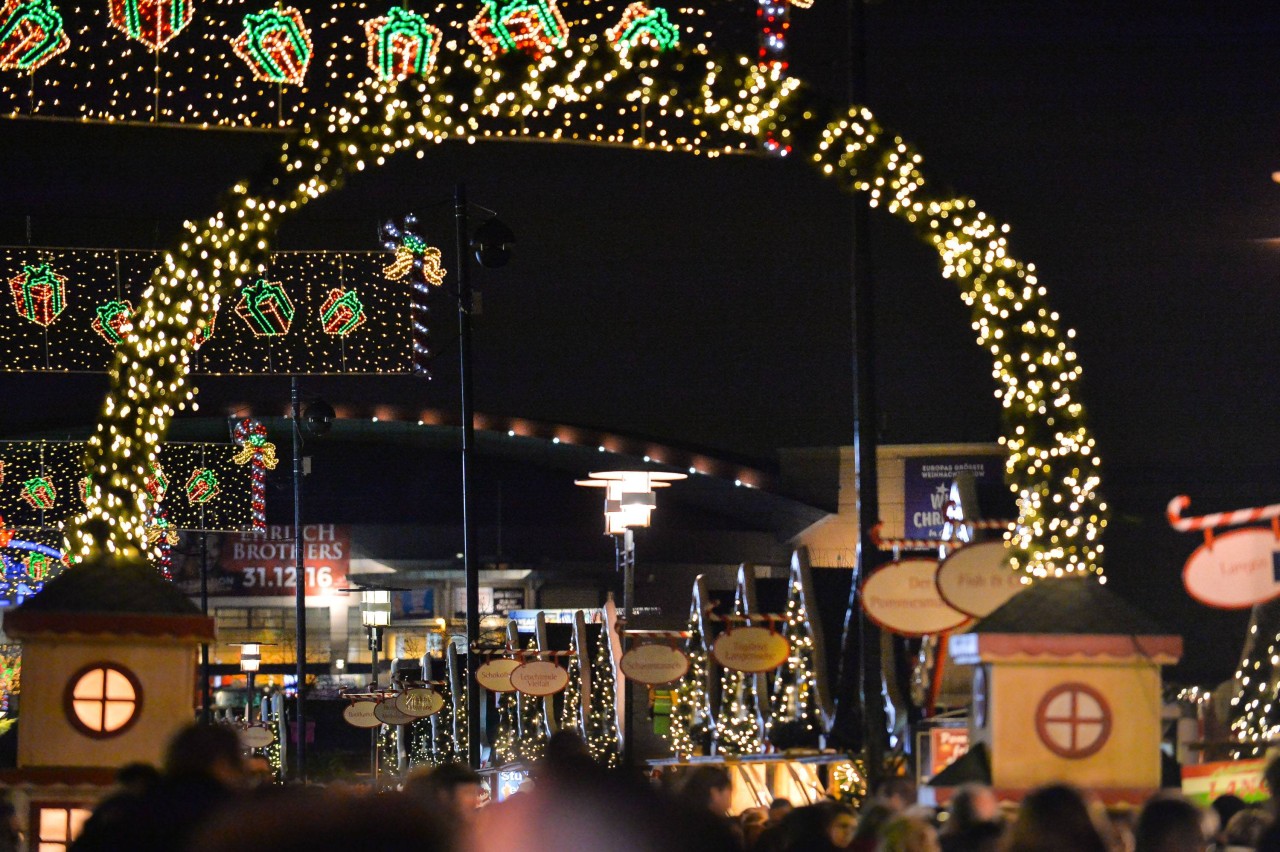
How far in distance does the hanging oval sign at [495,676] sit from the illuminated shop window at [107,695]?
45.7ft

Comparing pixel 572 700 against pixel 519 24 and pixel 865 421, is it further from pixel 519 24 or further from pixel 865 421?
→ pixel 519 24

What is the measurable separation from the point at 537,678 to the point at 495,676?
2212 millimetres

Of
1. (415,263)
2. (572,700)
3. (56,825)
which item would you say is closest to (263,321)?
(415,263)

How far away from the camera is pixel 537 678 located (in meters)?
24.3

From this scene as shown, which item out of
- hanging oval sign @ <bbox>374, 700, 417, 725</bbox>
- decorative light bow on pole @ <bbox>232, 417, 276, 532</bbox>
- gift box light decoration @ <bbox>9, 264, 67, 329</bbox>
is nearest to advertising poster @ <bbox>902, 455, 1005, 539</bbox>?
hanging oval sign @ <bbox>374, 700, 417, 725</bbox>

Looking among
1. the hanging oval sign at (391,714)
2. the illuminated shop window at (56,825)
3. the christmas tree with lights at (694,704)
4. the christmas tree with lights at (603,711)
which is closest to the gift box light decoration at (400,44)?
the illuminated shop window at (56,825)

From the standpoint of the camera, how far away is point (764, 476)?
1762 inches

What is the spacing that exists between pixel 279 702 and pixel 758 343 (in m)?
15.9

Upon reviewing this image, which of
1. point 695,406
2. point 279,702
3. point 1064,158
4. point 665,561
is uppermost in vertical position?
point 1064,158

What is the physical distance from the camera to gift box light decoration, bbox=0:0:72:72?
14242 millimetres

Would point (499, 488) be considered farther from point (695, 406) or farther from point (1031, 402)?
point (1031, 402)

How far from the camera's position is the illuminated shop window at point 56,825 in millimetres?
11891

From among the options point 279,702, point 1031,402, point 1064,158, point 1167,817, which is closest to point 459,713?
point 279,702

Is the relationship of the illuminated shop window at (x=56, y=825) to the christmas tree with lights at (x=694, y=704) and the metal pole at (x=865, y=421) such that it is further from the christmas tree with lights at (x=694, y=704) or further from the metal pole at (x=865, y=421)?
the christmas tree with lights at (x=694, y=704)
